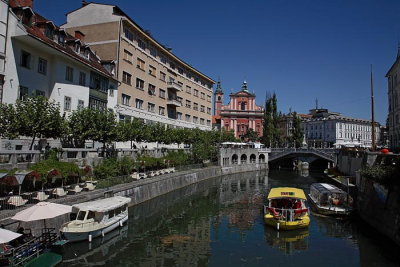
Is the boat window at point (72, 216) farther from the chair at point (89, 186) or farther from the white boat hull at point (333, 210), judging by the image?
the white boat hull at point (333, 210)

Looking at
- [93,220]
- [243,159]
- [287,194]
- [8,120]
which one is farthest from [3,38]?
[243,159]

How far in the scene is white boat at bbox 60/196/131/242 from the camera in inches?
862

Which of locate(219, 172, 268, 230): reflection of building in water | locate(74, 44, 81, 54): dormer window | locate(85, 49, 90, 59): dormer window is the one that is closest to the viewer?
Result: locate(219, 172, 268, 230): reflection of building in water

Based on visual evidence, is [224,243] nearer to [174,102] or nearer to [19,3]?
[19,3]

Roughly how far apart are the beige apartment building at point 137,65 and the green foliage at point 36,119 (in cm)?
2133

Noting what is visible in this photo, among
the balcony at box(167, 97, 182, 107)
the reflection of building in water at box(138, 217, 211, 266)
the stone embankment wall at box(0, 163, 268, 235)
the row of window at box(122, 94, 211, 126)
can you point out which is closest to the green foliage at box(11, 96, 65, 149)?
the stone embankment wall at box(0, 163, 268, 235)

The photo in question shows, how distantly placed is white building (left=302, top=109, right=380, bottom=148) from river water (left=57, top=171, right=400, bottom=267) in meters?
107

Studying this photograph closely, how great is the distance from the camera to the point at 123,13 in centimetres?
5412

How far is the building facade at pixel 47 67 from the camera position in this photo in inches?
1254

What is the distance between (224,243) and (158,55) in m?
49.4

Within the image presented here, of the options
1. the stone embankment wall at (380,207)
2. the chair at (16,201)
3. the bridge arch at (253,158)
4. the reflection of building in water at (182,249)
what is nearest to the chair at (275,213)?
the reflection of building in water at (182,249)

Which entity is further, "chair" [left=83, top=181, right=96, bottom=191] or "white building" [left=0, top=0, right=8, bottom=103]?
"white building" [left=0, top=0, right=8, bottom=103]

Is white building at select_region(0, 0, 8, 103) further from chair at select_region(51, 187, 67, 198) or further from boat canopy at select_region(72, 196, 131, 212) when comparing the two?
boat canopy at select_region(72, 196, 131, 212)

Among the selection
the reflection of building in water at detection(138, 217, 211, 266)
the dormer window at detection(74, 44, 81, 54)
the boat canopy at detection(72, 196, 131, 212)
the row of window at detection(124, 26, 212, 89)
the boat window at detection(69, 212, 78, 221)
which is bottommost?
the reflection of building in water at detection(138, 217, 211, 266)
